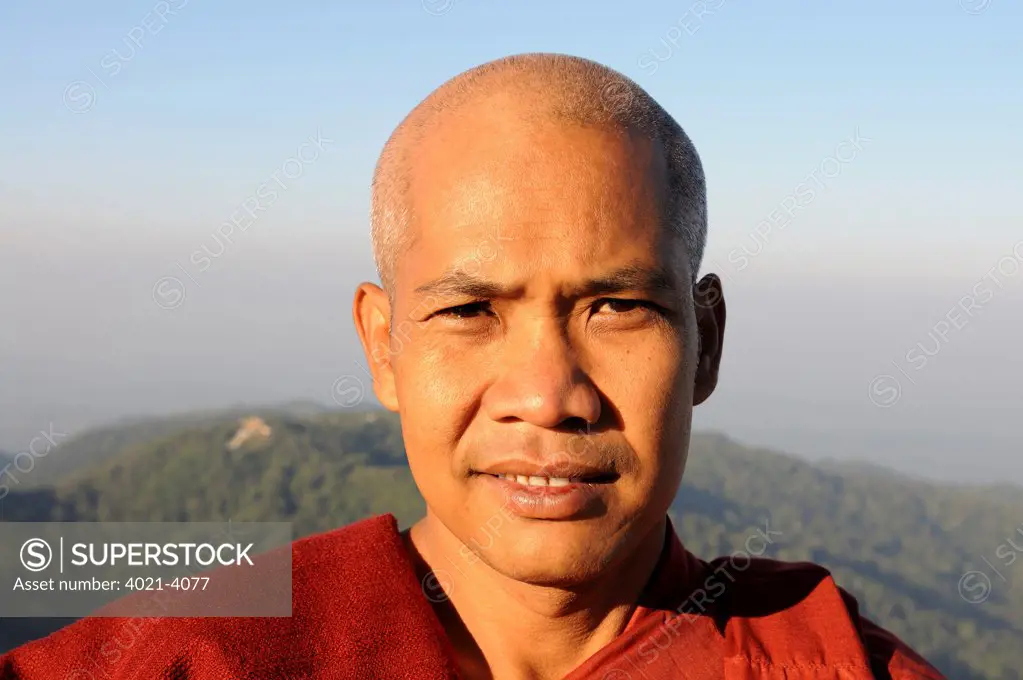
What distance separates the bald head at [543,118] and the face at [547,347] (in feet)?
0.23

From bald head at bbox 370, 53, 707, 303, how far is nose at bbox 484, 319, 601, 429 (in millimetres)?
576

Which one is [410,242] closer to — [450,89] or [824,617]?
[450,89]

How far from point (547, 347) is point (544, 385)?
134 mm

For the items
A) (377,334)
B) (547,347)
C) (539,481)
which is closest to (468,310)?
(547,347)

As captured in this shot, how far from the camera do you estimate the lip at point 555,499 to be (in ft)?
9.57

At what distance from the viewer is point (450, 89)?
11.2 ft

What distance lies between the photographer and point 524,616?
11.1ft

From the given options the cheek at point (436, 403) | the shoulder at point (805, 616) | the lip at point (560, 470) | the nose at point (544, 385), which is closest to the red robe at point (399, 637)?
the shoulder at point (805, 616)

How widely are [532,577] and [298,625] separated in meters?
0.93

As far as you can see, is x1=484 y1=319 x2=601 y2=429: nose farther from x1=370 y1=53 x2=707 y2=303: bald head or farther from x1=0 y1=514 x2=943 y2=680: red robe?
x1=0 y1=514 x2=943 y2=680: red robe

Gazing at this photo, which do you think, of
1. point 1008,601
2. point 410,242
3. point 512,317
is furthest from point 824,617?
point 1008,601

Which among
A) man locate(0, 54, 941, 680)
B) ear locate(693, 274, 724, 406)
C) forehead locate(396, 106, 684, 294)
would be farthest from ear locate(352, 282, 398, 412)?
ear locate(693, 274, 724, 406)

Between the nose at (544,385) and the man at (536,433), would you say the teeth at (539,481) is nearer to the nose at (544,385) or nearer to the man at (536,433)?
the man at (536,433)

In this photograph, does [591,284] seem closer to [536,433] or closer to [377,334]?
[536,433]
